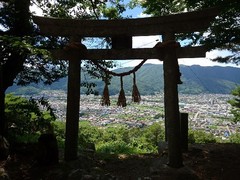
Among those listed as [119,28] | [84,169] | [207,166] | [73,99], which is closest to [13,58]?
[73,99]

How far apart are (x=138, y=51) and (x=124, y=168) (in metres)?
3.25

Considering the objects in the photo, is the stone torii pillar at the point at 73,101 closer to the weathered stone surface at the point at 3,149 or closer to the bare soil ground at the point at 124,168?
the bare soil ground at the point at 124,168

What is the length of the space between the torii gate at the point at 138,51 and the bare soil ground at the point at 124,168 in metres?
0.45

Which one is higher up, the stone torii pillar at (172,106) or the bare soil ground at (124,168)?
the stone torii pillar at (172,106)

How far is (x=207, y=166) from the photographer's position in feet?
22.5

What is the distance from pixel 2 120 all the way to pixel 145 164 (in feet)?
13.6

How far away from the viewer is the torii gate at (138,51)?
6.27 meters

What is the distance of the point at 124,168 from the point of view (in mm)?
7133

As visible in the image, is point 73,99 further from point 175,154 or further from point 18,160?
point 175,154

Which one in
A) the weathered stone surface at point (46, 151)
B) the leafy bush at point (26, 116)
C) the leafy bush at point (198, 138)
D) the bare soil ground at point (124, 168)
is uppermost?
the leafy bush at point (26, 116)

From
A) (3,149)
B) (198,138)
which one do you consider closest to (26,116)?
(3,149)


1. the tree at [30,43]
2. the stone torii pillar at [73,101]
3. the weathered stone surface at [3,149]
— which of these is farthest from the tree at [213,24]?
the weathered stone surface at [3,149]

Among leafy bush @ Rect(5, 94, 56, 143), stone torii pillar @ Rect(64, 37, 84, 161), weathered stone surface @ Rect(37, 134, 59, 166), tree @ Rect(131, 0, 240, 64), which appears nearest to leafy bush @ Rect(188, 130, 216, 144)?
tree @ Rect(131, 0, 240, 64)

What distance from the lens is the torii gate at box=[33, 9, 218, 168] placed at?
627 centimetres
